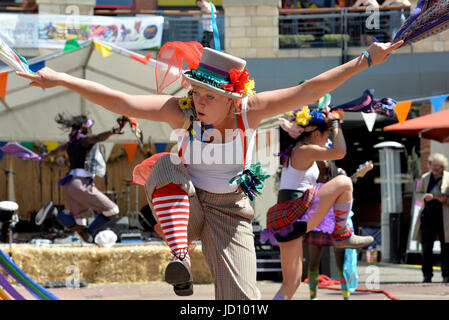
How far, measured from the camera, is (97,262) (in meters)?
9.13

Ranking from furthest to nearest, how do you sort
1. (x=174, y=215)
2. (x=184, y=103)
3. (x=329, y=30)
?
1. (x=329, y=30)
2. (x=184, y=103)
3. (x=174, y=215)

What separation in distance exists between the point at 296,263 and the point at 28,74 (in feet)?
9.34

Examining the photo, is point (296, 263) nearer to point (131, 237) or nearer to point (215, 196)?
point (215, 196)

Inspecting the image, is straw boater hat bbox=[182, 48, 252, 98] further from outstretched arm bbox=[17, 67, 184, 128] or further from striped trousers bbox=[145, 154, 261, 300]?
striped trousers bbox=[145, 154, 261, 300]

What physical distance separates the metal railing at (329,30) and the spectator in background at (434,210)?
502 centimetres

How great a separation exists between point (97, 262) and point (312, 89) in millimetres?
6234

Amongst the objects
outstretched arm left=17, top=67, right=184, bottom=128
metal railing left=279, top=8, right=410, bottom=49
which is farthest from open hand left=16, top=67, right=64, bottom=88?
metal railing left=279, top=8, right=410, bottom=49

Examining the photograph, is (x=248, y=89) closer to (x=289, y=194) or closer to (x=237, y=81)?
(x=237, y=81)

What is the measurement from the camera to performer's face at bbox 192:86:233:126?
351cm

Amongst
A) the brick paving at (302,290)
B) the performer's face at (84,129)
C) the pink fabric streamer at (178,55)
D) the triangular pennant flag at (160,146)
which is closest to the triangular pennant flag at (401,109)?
the brick paving at (302,290)

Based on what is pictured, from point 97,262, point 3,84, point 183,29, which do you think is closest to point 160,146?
point 183,29

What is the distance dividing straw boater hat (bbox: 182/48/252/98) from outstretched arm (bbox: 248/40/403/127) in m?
0.11

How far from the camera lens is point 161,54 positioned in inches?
156

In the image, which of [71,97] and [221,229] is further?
[71,97]
